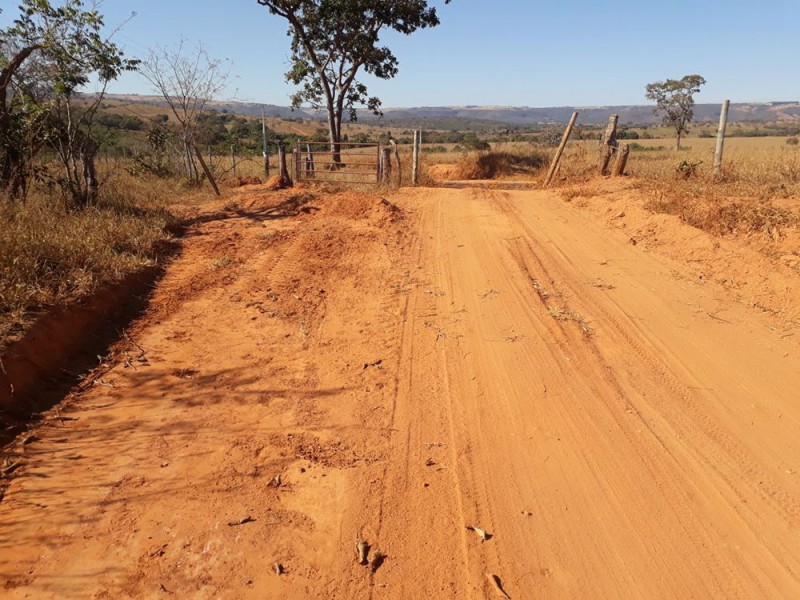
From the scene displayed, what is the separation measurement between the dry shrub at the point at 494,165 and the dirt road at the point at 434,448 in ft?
52.0

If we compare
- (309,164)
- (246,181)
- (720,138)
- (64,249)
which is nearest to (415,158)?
(309,164)

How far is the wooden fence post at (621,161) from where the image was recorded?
515 inches

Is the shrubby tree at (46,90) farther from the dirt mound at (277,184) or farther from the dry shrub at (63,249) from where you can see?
the dirt mound at (277,184)

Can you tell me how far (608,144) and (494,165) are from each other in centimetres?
907

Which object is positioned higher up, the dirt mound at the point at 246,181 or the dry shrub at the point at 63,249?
the dirt mound at the point at 246,181

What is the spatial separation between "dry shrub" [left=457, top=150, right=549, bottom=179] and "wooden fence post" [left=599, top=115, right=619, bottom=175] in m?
7.66

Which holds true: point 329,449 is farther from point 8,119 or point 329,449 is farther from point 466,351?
point 8,119

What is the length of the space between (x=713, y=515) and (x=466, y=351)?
8.48 ft

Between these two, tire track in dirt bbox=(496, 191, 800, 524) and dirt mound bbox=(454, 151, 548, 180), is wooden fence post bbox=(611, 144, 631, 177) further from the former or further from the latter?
tire track in dirt bbox=(496, 191, 800, 524)

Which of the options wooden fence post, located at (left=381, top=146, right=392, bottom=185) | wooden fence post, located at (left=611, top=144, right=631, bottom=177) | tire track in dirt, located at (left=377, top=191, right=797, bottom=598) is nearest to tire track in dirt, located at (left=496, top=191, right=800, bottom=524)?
tire track in dirt, located at (left=377, top=191, right=797, bottom=598)

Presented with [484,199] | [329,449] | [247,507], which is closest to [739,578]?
[329,449]

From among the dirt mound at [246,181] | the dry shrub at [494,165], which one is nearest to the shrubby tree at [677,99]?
the dry shrub at [494,165]

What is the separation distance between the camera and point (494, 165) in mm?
22719

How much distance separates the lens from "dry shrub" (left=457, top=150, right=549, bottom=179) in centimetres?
2217
